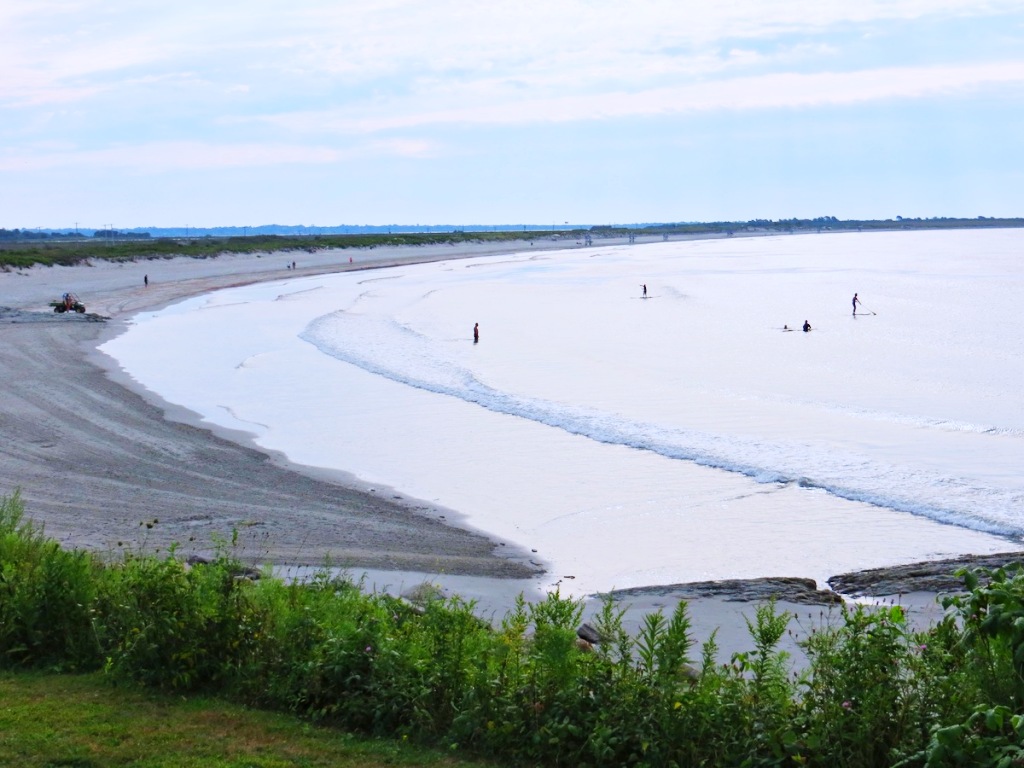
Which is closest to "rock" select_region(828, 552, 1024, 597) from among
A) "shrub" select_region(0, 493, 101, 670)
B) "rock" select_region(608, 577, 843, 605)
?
"rock" select_region(608, 577, 843, 605)

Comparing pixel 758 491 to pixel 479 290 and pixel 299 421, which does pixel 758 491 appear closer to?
pixel 299 421

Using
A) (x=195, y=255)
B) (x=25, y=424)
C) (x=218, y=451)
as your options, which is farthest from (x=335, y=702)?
(x=195, y=255)

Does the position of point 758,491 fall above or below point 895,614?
below

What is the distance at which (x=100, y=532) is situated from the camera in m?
13.8

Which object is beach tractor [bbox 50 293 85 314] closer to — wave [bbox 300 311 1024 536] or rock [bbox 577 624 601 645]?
wave [bbox 300 311 1024 536]

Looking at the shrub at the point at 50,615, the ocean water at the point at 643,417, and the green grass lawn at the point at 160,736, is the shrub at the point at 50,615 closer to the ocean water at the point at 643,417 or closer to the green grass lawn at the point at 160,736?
the green grass lawn at the point at 160,736

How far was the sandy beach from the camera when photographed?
40.4 ft

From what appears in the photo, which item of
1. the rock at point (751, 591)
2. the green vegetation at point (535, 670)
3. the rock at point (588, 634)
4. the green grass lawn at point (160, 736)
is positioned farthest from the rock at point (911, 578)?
the green grass lawn at point (160, 736)

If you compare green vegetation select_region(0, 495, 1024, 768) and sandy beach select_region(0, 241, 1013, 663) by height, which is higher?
green vegetation select_region(0, 495, 1024, 768)

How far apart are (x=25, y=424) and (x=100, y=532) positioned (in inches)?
388

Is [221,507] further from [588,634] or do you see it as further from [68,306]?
[68,306]

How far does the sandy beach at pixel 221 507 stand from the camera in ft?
40.4

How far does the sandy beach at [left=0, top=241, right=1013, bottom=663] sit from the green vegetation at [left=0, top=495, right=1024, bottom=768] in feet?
3.18

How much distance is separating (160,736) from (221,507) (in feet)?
31.9
